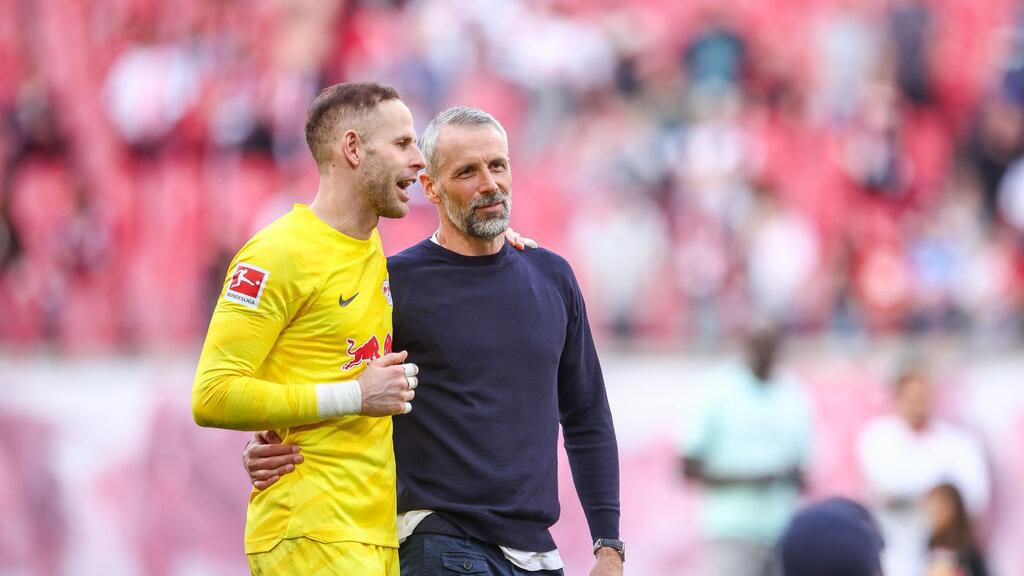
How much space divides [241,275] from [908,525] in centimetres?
598

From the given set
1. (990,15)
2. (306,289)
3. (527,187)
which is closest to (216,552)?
(527,187)

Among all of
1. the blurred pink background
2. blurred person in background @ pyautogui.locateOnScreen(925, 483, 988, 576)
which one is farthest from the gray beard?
the blurred pink background

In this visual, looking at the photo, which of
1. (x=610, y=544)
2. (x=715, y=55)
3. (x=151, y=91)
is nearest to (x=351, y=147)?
(x=610, y=544)

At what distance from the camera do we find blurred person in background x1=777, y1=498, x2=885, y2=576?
2.83 metres

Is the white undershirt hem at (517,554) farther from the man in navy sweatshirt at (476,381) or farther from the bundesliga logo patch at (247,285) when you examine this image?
the bundesliga logo patch at (247,285)

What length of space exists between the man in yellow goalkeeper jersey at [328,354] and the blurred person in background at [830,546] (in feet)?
4.40

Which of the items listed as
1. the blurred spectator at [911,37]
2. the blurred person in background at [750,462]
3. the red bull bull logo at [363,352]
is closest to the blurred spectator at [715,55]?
the blurred spectator at [911,37]

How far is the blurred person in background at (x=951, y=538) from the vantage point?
267 inches

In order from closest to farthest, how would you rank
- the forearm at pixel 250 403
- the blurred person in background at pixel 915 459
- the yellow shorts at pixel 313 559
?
the forearm at pixel 250 403 → the yellow shorts at pixel 313 559 → the blurred person in background at pixel 915 459

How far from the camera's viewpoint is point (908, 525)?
8789mm

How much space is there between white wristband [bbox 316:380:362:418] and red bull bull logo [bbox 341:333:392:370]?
150 mm

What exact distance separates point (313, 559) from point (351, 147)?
1.14 m

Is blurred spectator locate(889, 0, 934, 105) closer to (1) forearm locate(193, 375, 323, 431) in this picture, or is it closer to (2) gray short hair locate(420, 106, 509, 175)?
(2) gray short hair locate(420, 106, 509, 175)

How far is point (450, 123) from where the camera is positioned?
175 inches
